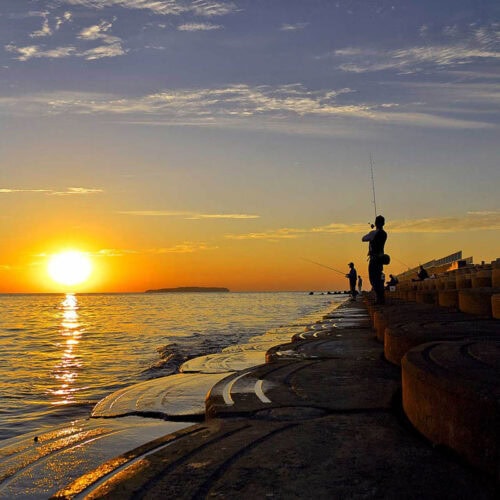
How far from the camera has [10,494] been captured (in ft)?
7.35

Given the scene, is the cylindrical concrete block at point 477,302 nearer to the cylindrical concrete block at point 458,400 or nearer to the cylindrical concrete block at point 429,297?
the cylindrical concrete block at point 429,297

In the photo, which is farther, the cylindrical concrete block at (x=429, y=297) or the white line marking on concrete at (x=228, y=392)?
the cylindrical concrete block at (x=429, y=297)

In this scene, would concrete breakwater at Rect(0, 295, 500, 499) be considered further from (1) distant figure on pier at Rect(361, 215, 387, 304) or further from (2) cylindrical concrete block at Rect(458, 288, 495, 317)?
(1) distant figure on pier at Rect(361, 215, 387, 304)

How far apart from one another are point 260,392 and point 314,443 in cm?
106

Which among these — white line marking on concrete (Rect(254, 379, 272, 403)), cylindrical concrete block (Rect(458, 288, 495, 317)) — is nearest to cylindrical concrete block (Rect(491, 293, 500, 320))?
cylindrical concrete block (Rect(458, 288, 495, 317))

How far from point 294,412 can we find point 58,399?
12.2 feet

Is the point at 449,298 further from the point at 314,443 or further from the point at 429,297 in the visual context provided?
the point at 314,443

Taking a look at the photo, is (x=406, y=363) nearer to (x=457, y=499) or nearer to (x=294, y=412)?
(x=294, y=412)

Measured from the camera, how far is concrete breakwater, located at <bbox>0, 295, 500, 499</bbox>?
1.82 meters

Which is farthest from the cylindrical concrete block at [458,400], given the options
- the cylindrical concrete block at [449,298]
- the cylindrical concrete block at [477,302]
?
the cylindrical concrete block at [449,298]

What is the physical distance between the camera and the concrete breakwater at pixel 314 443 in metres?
1.82

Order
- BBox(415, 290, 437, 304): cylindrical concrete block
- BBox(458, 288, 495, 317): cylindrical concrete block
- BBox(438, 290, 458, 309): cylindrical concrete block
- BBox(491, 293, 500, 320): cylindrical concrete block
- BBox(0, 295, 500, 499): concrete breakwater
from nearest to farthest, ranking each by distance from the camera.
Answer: BBox(0, 295, 500, 499): concrete breakwater, BBox(491, 293, 500, 320): cylindrical concrete block, BBox(458, 288, 495, 317): cylindrical concrete block, BBox(438, 290, 458, 309): cylindrical concrete block, BBox(415, 290, 437, 304): cylindrical concrete block

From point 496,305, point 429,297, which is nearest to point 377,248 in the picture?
point 429,297

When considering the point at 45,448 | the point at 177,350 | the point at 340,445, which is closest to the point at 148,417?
the point at 45,448
